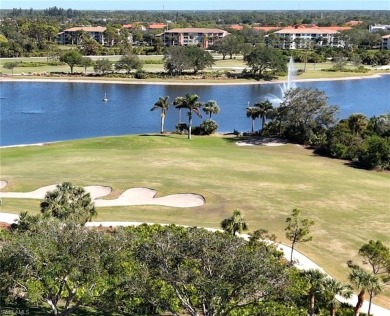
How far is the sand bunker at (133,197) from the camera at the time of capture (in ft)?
157

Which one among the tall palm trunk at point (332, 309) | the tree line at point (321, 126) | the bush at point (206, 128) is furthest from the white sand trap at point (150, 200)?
the bush at point (206, 128)

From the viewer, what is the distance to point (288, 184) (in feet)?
177

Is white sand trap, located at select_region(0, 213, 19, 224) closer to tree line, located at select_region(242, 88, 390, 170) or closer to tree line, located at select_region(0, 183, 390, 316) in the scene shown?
tree line, located at select_region(0, 183, 390, 316)

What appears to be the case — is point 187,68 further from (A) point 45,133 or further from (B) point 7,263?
(B) point 7,263

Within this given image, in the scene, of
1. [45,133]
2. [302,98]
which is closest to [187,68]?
[45,133]

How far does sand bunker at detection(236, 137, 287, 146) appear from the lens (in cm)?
7731

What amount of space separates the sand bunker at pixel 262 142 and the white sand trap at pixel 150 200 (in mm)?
28969

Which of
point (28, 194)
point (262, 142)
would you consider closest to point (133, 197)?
point (28, 194)

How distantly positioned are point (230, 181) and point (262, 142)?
25.1 m

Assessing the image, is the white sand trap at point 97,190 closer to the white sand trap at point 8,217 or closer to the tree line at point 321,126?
the white sand trap at point 8,217

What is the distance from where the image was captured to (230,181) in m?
54.2

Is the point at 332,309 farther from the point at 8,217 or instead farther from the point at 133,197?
the point at 8,217

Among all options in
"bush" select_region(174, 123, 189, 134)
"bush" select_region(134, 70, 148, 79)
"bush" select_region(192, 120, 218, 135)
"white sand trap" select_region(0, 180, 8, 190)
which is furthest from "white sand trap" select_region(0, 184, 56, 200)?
"bush" select_region(134, 70, 148, 79)

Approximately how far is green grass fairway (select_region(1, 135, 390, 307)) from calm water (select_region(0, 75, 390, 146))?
2122cm
